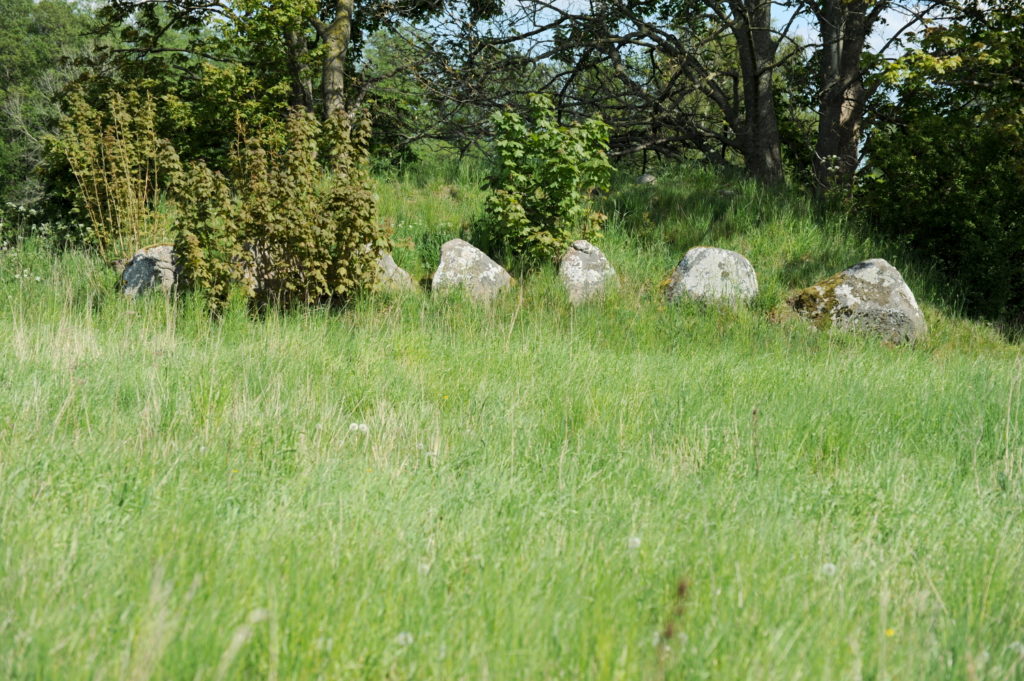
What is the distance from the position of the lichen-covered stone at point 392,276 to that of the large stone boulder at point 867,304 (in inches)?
174

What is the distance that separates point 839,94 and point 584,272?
642cm

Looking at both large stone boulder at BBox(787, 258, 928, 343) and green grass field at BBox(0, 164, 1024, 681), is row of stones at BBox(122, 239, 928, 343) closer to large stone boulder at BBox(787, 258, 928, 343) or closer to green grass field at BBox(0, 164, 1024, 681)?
large stone boulder at BBox(787, 258, 928, 343)

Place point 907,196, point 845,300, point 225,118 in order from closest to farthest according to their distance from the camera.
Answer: point 845,300 < point 907,196 < point 225,118

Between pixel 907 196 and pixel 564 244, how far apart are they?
4787 millimetres

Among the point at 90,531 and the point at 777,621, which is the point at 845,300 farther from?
the point at 90,531

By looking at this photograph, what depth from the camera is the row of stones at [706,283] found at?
8.80 meters

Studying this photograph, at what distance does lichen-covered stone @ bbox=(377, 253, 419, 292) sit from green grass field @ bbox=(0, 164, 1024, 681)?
7.19 feet

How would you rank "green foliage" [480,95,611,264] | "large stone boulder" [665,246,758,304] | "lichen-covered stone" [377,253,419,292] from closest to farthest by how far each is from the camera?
"lichen-covered stone" [377,253,419,292], "large stone boulder" [665,246,758,304], "green foliage" [480,95,611,264]

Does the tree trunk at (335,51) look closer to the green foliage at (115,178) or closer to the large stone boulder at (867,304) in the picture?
the green foliage at (115,178)

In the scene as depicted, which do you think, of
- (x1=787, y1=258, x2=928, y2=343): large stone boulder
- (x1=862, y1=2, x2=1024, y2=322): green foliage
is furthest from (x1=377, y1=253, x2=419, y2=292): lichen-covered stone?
(x1=862, y1=2, x2=1024, y2=322): green foliage

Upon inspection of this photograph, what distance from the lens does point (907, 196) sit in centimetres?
1084

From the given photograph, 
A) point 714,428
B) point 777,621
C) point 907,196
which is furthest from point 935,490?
point 907,196

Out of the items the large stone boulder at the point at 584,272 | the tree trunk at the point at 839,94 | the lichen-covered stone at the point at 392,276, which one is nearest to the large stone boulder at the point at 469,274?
the lichen-covered stone at the point at 392,276

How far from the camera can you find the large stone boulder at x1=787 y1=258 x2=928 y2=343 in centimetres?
884
